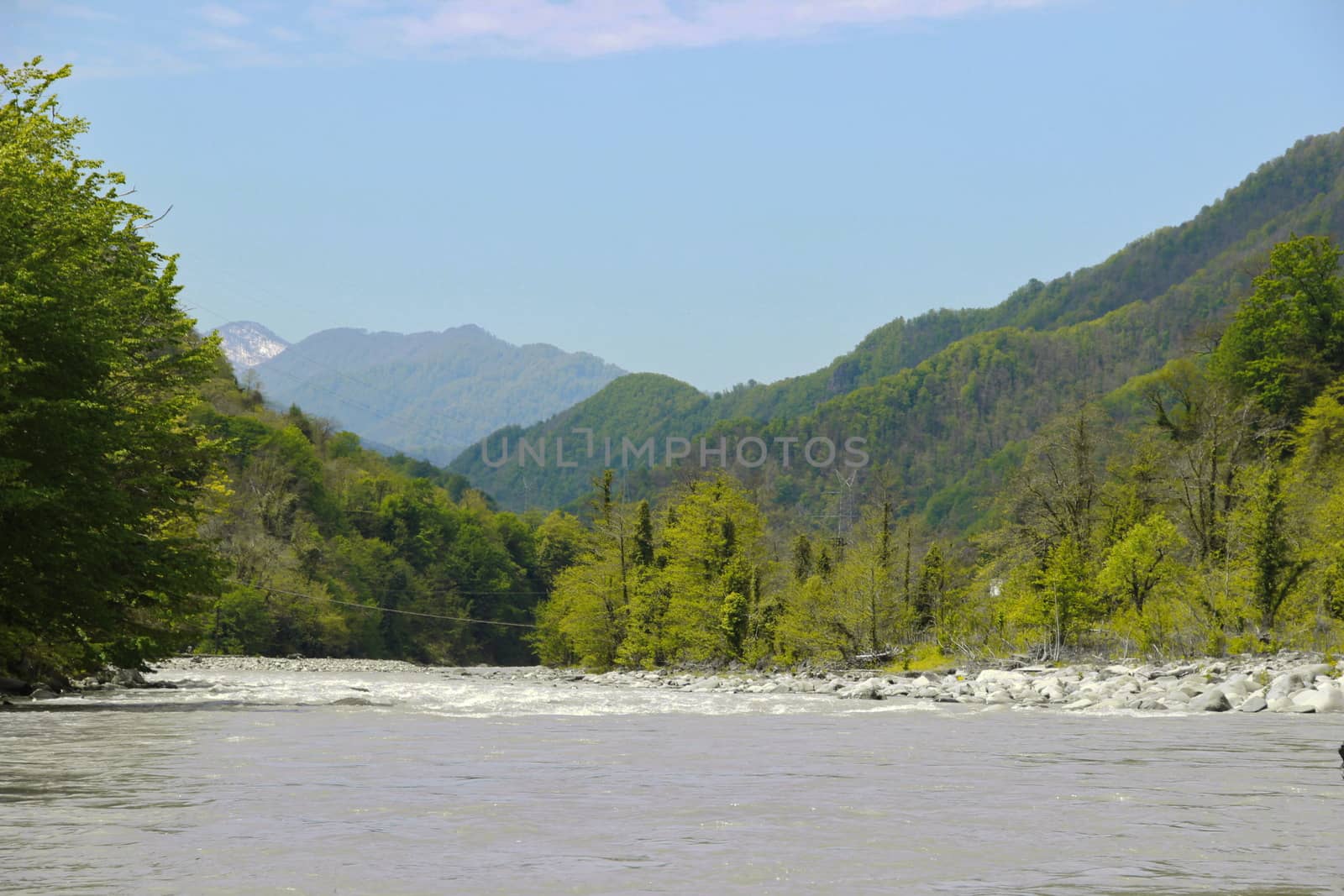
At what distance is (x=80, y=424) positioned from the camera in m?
22.4

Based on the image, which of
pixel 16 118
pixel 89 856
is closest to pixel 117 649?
pixel 16 118

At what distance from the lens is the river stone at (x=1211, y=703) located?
22.9 metres

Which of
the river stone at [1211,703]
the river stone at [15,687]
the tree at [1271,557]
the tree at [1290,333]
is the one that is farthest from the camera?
the tree at [1290,333]

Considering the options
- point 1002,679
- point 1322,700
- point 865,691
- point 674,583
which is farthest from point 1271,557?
point 674,583

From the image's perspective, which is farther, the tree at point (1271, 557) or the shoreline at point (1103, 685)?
the tree at point (1271, 557)

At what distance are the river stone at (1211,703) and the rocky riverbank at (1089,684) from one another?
0.8 inches

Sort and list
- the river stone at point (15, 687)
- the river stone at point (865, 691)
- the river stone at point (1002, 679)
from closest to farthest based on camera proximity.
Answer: the river stone at point (15, 687) < the river stone at point (1002, 679) < the river stone at point (865, 691)

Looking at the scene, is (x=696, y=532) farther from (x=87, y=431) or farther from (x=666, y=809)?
(x=666, y=809)

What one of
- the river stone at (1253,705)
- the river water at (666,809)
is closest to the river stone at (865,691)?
the river stone at (1253,705)

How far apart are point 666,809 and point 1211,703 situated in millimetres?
16734

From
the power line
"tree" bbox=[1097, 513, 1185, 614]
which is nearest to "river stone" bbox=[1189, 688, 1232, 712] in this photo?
"tree" bbox=[1097, 513, 1185, 614]

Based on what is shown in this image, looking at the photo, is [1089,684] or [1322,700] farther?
[1089,684]

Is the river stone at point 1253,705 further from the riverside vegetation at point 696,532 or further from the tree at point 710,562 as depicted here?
the tree at point 710,562

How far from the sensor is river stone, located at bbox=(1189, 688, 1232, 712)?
2286cm
